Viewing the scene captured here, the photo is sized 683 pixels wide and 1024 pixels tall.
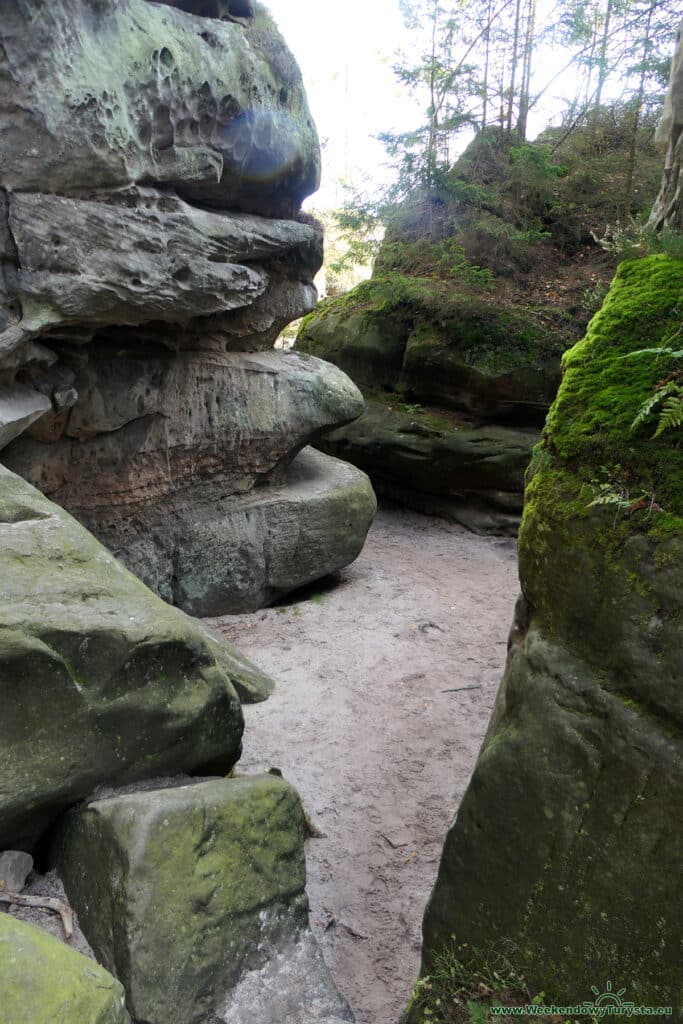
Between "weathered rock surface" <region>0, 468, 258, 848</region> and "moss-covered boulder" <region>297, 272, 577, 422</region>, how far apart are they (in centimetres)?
818

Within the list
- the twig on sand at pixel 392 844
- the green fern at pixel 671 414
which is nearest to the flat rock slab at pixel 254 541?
the twig on sand at pixel 392 844

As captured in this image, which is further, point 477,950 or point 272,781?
point 272,781

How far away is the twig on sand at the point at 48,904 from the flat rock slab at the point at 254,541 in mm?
4442

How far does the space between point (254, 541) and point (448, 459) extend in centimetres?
415

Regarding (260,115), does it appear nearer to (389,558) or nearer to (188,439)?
(188,439)

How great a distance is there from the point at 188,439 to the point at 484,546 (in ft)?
16.6

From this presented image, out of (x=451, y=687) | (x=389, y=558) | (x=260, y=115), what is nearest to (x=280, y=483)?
(x=389, y=558)

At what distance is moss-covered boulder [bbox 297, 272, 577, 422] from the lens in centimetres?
1070

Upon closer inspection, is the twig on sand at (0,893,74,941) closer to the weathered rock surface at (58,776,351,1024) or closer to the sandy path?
the weathered rock surface at (58,776,351,1024)

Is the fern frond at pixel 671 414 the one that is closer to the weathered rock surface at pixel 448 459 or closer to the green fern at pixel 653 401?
the green fern at pixel 653 401

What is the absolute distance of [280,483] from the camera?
859cm

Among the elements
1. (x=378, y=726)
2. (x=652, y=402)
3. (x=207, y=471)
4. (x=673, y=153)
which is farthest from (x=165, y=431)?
(x=652, y=402)

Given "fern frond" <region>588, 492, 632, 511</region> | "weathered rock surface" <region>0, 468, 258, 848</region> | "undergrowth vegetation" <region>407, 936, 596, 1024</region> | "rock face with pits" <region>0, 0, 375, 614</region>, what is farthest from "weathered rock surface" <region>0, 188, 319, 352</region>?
"undergrowth vegetation" <region>407, 936, 596, 1024</region>

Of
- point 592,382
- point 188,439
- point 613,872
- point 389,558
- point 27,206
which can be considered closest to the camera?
point 613,872
